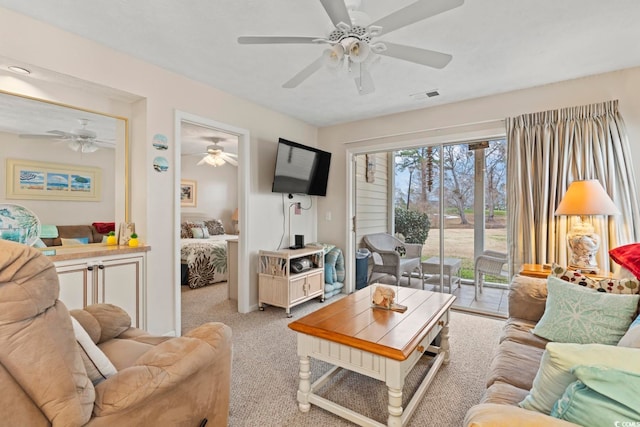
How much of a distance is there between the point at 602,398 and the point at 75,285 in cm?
290

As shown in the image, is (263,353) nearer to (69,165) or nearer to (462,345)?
(462,345)

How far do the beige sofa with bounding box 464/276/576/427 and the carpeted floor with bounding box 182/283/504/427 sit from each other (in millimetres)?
480

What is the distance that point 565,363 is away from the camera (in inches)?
34.6

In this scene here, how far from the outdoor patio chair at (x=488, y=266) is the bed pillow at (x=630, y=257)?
5.19 ft

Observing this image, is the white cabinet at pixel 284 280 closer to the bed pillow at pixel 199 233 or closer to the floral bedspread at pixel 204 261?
the floral bedspread at pixel 204 261

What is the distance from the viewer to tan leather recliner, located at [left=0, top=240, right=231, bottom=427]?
2.77 feet

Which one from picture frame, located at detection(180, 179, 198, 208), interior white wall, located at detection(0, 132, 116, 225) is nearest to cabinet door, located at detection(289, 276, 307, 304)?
interior white wall, located at detection(0, 132, 116, 225)

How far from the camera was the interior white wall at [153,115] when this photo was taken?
2.11 metres

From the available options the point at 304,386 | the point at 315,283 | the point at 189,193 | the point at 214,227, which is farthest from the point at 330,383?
the point at 189,193

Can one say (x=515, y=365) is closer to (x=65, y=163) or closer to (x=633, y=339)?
(x=633, y=339)

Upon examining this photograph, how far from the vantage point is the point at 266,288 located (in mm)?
3617

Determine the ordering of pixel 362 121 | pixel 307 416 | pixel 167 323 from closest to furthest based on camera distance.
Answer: pixel 307 416 < pixel 167 323 < pixel 362 121

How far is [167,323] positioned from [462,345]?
2765 mm

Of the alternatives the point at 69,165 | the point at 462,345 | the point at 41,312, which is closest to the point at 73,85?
the point at 69,165
